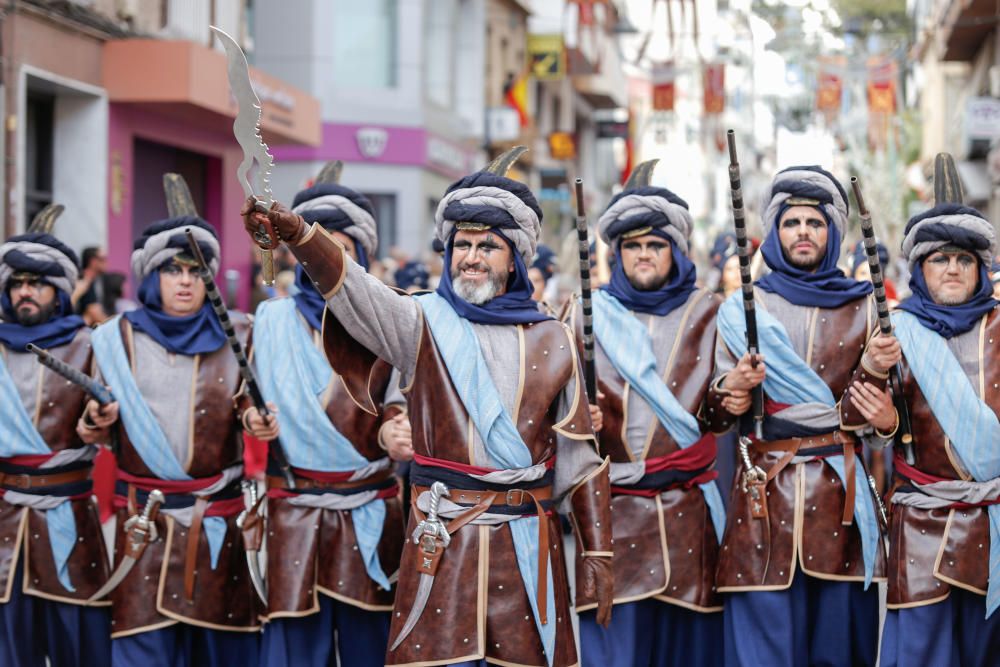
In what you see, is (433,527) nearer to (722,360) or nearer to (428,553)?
(428,553)

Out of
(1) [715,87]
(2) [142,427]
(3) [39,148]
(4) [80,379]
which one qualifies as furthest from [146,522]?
(1) [715,87]

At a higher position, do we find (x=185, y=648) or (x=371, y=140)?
(x=371, y=140)

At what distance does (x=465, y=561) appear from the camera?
5035mm

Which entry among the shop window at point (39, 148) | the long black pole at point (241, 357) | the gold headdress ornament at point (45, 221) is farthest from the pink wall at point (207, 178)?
the long black pole at point (241, 357)

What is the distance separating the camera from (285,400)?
20.8 feet

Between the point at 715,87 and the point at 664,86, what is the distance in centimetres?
233

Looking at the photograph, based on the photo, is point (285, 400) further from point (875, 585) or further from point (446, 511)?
point (875, 585)

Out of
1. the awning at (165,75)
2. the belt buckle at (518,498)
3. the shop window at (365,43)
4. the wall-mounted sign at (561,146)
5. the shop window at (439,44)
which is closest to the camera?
the belt buckle at (518,498)

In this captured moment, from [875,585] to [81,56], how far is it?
428 inches

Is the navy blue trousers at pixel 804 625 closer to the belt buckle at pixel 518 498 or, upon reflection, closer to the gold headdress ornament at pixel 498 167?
the belt buckle at pixel 518 498

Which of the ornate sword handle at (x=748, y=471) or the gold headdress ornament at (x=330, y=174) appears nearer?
the ornate sword handle at (x=748, y=471)

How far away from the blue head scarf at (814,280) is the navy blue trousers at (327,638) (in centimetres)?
210

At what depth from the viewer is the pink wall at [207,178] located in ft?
52.2

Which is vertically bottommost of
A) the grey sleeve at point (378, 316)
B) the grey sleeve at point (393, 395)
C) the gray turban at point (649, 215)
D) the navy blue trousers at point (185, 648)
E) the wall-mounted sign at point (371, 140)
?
the navy blue trousers at point (185, 648)
